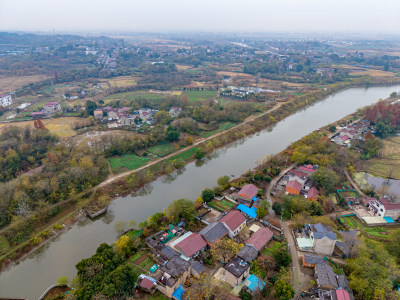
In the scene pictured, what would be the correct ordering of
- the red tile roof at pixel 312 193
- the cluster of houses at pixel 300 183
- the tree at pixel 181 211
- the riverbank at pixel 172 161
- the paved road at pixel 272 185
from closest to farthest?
the tree at pixel 181 211
the paved road at pixel 272 185
the red tile roof at pixel 312 193
the cluster of houses at pixel 300 183
the riverbank at pixel 172 161

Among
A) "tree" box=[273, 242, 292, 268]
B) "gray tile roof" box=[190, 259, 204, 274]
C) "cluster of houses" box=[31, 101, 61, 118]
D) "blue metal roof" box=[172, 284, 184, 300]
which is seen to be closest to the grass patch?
"blue metal roof" box=[172, 284, 184, 300]

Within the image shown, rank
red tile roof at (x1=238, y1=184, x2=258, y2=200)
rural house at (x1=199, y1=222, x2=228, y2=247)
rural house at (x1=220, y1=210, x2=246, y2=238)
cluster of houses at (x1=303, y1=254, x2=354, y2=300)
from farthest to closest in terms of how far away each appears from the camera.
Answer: red tile roof at (x1=238, y1=184, x2=258, y2=200)
rural house at (x1=220, y1=210, x2=246, y2=238)
rural house at (x1=199, y1=222, x2=228, y2=247)
cluster of houses at (x1=303, y1=254, x2=354, y2=300)

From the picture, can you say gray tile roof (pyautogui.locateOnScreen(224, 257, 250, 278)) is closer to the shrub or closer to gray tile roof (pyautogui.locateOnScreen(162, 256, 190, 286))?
gray tile roof (pyautogui.locateOnScreen(162, 256, 190, 286))

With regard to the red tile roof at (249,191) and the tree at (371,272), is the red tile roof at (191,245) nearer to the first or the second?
the red tile roof at (249,191)

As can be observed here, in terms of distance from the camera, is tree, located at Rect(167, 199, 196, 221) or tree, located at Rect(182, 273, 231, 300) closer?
tree, located at Rect(182, 273, 231, 300)

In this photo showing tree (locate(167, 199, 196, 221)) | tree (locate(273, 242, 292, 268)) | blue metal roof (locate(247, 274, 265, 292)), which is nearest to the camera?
blue metal roof (locate(247, 274, 265, 292))

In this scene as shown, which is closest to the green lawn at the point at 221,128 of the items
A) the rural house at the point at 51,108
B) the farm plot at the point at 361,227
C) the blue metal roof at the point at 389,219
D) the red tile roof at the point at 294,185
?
the red tile roof at the point at 294,185

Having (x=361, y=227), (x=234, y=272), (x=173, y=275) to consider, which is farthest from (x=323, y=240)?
(x=173, y=275)

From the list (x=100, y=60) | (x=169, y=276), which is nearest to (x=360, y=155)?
(x=169, y=276)
